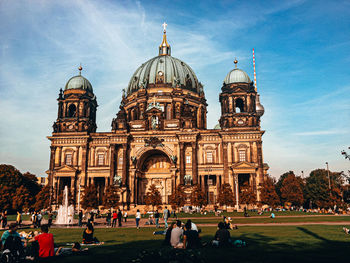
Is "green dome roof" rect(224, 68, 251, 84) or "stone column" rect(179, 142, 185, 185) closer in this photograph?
"stone column" rect(179, 142, 185, 185)

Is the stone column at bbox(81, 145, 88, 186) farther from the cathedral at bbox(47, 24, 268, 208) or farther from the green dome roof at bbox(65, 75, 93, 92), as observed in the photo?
the green dome roof at bbox(65, 75, 93, 92)

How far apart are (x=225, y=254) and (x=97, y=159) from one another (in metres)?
59.7

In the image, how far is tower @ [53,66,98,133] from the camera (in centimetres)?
7181

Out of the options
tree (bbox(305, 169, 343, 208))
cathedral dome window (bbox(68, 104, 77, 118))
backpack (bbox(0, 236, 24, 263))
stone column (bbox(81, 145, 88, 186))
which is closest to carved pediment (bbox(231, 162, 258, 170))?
tree (bbox(305, 169, 343, 208))

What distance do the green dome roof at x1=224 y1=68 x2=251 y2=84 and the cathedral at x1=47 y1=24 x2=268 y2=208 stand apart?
226 millimetres

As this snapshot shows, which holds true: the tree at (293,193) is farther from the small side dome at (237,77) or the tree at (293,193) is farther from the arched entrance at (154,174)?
the arched entrance at (154,174)

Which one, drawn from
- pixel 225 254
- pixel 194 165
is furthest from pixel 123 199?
pixel 225 254

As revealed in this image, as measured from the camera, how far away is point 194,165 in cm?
6581

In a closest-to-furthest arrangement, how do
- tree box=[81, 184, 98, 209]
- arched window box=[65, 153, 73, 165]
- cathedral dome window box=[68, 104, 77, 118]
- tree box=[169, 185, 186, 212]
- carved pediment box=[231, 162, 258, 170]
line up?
1. tree box=[169, 185, 186, 212]
2. tree box=[81, 184, 98, 209]
3. carved pediment box=[231, 162, 258, 170]
4. arched window box=[65, 153, 73, 165]
5. cathedral dome window box=[68, 104, 77, 118]

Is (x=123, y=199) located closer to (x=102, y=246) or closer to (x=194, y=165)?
(x=194, y=165)

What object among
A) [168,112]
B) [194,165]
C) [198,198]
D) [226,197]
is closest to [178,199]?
[198,198]

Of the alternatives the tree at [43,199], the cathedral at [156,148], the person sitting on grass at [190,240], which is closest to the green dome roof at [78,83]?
the cathedral at [156,148]

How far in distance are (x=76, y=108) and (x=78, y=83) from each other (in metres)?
6.44

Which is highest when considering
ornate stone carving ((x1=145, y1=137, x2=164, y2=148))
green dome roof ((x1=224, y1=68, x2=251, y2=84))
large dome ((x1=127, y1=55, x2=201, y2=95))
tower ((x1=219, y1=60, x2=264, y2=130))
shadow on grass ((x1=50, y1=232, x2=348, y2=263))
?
large dome ((x1=127, y1=55, x2=201, y2=95))
